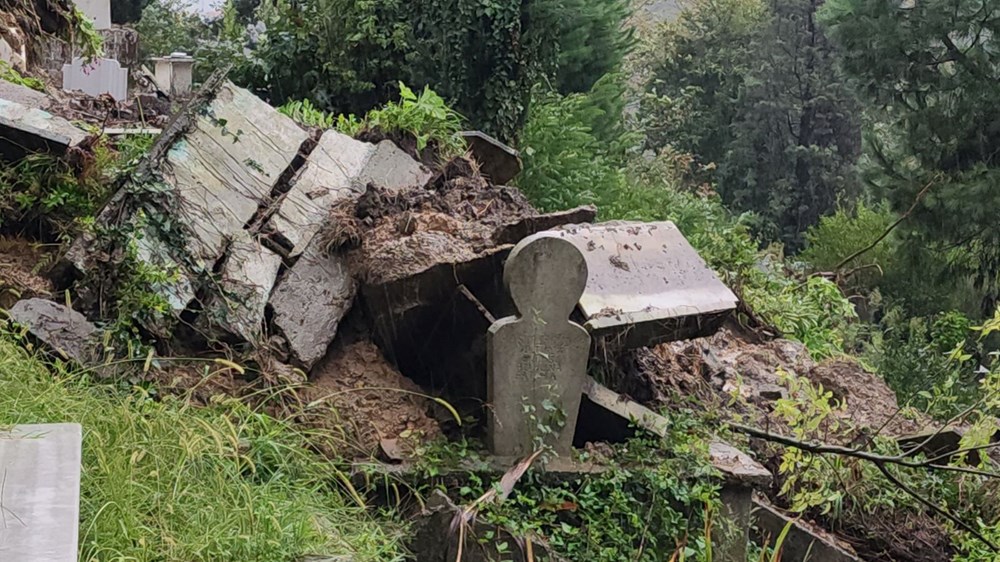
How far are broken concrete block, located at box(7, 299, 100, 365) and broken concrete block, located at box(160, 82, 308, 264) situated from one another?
69cm

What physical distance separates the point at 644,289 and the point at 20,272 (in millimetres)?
2835

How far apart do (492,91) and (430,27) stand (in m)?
1.04

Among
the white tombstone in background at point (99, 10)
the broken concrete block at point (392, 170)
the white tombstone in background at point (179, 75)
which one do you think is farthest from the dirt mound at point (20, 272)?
the white tombstone in background at point (99, 10)

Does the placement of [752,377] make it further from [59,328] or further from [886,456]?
[59,328]

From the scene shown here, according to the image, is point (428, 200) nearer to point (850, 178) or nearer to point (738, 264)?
point (738, 264)

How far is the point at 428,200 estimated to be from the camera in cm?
530

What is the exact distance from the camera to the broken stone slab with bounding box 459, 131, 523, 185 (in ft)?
21.2

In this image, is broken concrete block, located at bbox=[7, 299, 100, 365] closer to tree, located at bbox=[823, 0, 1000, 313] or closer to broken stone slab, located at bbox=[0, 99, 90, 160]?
broken stone slab, located at bbox=[0, 99, 90, 160]

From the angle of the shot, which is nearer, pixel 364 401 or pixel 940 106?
pixel 364 401

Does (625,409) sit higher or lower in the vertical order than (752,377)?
higher

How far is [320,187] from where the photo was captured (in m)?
5.59

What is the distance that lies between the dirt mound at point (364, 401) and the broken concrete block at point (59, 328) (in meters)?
0.90

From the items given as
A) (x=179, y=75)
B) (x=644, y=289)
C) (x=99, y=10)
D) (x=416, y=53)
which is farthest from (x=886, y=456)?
(x=99, y=10)

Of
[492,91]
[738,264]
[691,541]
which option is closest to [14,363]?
[691,541]
